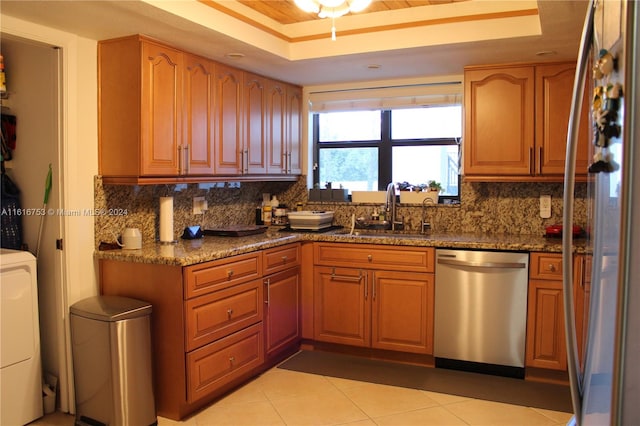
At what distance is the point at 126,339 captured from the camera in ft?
8.69

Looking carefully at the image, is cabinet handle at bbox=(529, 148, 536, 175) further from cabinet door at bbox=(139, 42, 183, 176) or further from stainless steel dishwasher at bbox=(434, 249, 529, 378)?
cabinet door at bbox=(139, 42, 183, 176)

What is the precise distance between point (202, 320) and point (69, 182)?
106 cm

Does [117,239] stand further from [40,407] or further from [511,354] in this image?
[511,354]

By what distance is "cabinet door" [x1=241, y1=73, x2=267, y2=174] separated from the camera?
3855mm

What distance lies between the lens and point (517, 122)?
3.69 metres

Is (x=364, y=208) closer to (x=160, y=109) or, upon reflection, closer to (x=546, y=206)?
(x=546, y=206)

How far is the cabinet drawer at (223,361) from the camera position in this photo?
9.41 ft

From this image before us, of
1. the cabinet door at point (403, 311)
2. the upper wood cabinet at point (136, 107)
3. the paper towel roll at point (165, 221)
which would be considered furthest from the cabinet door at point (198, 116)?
the cabinet door at point (403, 311)

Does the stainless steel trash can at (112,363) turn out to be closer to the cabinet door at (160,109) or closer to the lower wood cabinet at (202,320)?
the lower wood cabinet at (202,320)

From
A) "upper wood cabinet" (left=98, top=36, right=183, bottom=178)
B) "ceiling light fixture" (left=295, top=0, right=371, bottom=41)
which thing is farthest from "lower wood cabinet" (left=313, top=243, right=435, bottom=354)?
"ceiling light fixture" (left=295, top=0, right=371, bottom=41)

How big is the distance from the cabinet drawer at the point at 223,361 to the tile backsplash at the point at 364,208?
89 centimetres

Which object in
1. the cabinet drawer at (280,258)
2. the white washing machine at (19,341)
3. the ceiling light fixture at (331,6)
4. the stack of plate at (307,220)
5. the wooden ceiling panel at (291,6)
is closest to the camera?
the ceiling light fixture at (331,6)

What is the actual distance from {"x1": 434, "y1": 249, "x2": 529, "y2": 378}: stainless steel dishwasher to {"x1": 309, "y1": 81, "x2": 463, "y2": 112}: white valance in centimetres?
133

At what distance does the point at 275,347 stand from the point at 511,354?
1557mm
